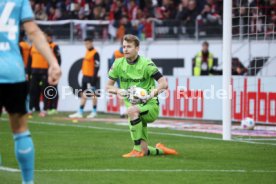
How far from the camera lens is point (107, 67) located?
25.6 meters

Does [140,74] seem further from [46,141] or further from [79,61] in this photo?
[79,61]

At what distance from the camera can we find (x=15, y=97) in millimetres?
7723

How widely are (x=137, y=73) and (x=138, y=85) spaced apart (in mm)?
179

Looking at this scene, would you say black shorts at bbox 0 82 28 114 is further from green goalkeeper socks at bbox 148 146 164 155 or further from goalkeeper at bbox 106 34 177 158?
green goalkeeper socks at bbox 148 146 164 155

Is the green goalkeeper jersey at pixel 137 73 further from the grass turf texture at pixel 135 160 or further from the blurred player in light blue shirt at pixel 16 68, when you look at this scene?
the blurred player in light blue shirt at pixel 16 68

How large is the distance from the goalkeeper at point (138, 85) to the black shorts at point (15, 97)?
4.88 m

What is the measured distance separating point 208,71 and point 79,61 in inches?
178

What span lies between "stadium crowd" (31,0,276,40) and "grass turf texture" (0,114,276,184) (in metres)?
8.21

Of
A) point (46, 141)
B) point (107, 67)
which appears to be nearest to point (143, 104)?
point (46, 141)

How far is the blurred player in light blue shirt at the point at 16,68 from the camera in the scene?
7.68 meters

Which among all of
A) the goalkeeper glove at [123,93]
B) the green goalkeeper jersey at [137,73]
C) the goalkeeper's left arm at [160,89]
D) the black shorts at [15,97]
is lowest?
the goalkeeper glove at [123,93]

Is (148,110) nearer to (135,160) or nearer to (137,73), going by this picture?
(137,73)

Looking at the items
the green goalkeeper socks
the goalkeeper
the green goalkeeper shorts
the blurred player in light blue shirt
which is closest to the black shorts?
the blurred player in light blue shirt

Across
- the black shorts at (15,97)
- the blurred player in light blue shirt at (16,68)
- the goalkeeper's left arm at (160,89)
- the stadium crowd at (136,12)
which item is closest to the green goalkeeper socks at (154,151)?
the goalkeeper's left arm at (160,89)
